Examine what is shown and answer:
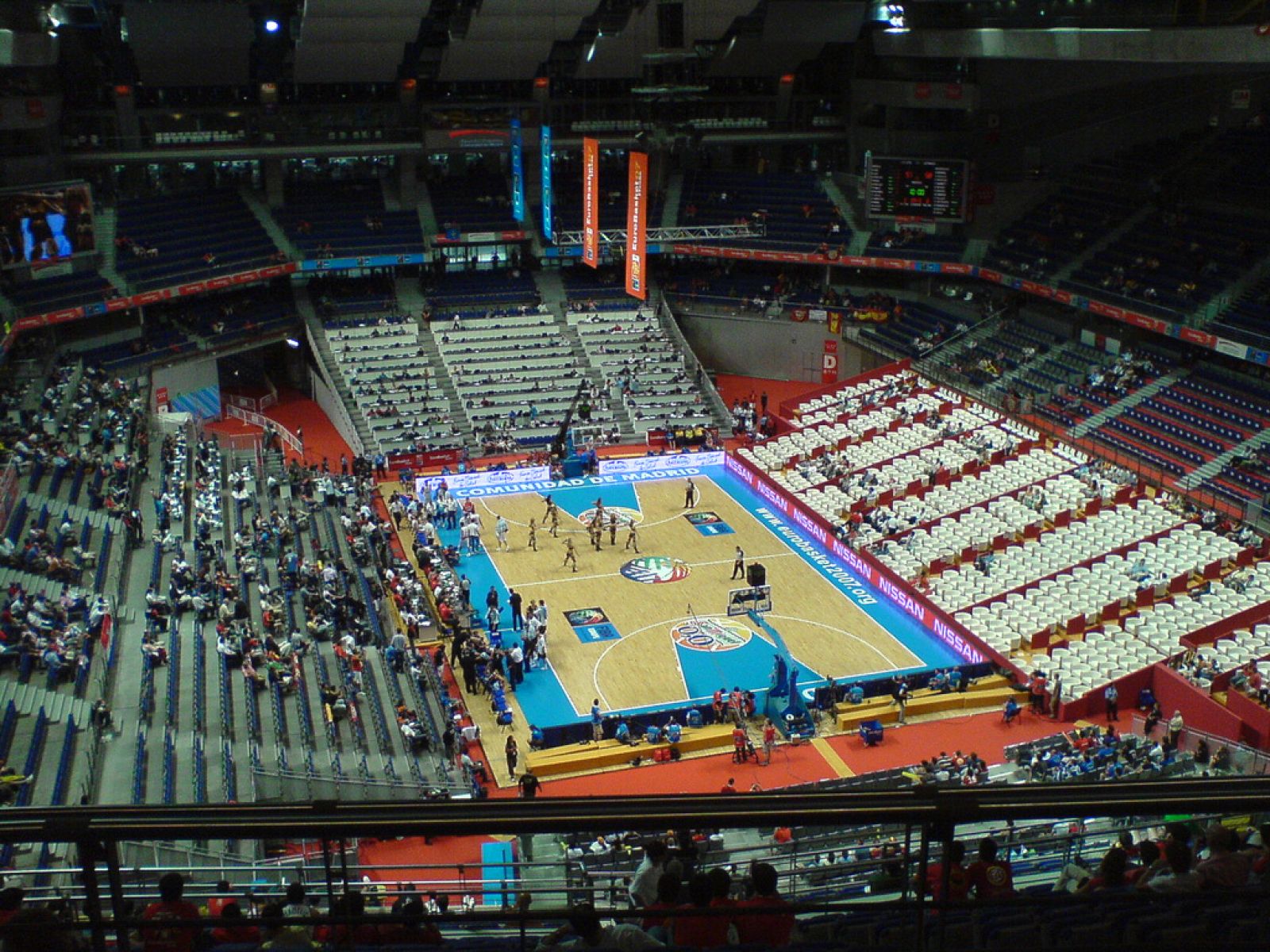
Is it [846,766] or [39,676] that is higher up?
[39,676]

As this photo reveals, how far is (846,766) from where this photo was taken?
2642 centimetres

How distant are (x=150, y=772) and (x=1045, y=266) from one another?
123 ft

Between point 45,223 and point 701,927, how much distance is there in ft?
147

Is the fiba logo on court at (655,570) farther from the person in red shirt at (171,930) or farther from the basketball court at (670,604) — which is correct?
the person in red shirt at (171,930)

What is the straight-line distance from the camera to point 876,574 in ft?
116

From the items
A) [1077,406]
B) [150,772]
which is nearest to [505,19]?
[1077,406]

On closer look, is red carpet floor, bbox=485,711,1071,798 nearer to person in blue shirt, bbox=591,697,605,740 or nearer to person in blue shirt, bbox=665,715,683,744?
person in blue shirt, bbox=665,715,683,744

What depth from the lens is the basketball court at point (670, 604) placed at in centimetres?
3014

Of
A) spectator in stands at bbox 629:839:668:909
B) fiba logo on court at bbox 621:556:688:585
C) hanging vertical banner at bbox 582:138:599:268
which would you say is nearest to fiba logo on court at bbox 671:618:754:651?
fiba logo on court at bbox 621:556:688:585

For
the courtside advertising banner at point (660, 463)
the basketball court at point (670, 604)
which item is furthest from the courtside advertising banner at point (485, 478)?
the courtside advertising banner at point (660, 463)

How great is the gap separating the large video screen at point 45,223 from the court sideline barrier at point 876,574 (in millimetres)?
23708

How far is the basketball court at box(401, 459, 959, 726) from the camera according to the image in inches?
1187

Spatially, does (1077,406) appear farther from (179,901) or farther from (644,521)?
(179,901)

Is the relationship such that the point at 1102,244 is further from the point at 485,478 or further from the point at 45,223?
the point at 45,223
